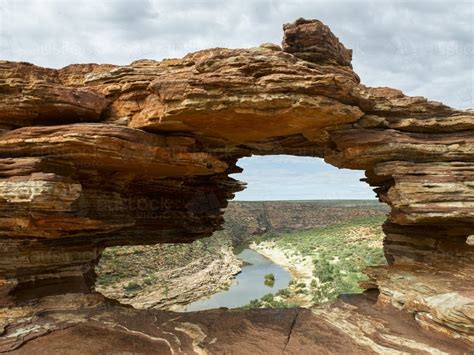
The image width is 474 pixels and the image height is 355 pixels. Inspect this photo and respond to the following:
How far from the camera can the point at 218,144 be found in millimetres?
16750

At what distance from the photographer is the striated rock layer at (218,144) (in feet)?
40.6

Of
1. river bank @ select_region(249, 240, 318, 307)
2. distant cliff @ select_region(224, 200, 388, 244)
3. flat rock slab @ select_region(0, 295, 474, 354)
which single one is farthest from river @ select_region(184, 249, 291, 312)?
distant cliff @ select_region(224, 200, 388, 244)

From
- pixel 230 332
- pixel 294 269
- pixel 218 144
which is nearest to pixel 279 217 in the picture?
pixel 294 269

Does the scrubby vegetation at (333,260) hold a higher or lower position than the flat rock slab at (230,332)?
lower

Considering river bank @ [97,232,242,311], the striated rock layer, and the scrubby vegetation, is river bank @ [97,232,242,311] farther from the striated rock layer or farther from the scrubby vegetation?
the striated rock layer

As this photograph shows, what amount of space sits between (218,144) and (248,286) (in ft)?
90.4

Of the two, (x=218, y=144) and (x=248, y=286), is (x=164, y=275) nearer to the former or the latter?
(x=248, y=286)

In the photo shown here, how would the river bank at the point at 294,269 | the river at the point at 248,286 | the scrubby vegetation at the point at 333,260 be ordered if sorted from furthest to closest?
1. the river at the point at 248,286
2. the river bank at the point at 294,269
3. the scrubby vegetation at the point at 333,260

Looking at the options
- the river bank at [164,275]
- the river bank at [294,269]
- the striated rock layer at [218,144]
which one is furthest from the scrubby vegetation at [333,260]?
the river bank at [164,275]

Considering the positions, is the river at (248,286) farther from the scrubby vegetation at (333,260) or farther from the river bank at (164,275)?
the scrubby vegetation at (333,260)

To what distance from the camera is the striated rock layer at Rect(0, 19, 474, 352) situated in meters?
12.4

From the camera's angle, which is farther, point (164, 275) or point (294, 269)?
point (294, 269)

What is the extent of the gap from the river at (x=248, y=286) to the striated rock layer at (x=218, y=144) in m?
18.4

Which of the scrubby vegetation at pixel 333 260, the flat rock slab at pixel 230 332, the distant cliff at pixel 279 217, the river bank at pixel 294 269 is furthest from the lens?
the distant cliff at pixel 279 217
